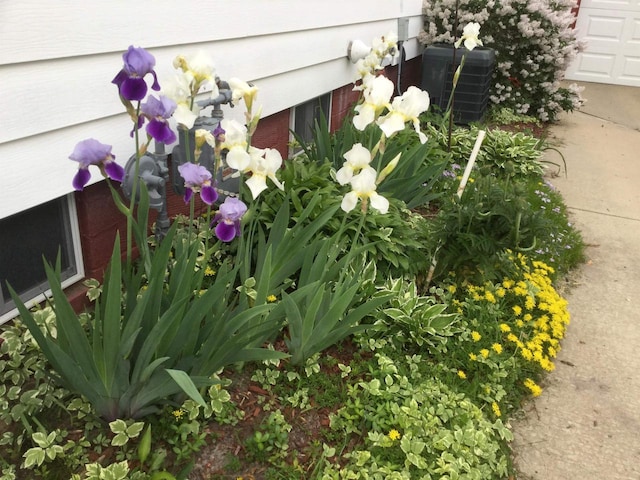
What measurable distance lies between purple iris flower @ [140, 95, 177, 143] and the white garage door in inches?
377

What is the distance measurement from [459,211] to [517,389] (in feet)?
2.78

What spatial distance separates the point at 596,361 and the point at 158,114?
88.3 inches

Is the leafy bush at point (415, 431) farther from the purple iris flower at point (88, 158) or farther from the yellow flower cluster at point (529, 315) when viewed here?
the purple iris flower at point (88, 158)

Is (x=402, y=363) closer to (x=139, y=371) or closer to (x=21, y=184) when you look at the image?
(x=139, y=371)

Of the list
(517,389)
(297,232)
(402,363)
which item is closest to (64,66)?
(297,232)

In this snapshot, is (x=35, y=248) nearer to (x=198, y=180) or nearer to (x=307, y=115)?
(x=198, y=180)

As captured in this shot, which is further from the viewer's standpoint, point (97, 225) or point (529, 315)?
point (529, 315)

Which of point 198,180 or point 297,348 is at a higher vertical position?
point 198,180

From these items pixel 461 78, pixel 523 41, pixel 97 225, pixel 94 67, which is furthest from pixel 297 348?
pixel 523 41

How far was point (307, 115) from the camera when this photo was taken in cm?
430

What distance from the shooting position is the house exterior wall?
71.4 inches

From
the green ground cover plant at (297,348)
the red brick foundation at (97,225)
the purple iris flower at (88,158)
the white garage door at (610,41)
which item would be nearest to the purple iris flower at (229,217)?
the green ground cover plant at (297,348)

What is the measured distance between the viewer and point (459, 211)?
9.29 feet

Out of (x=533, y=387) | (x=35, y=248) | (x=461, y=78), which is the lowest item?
(x=533, y=387)
